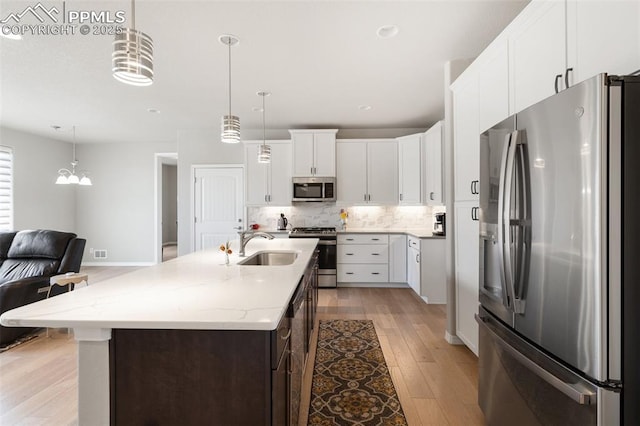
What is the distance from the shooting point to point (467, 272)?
2727 mm

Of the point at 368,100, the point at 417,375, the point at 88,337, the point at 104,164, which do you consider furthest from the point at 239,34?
the point at 104,164

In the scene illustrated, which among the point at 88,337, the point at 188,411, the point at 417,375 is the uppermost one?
the point at 88,337

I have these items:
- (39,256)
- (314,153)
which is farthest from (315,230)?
(39,256)

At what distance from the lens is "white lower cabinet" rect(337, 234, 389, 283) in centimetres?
527

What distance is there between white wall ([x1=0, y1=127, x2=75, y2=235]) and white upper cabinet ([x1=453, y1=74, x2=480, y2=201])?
7.41 meters

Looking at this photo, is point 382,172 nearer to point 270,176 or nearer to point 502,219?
point 270,176

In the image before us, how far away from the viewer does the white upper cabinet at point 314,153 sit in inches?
216

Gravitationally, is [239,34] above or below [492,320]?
above

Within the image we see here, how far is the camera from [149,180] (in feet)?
23.7

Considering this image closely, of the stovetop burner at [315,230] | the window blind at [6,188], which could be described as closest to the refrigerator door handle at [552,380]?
the stovetop burner at [315,230]

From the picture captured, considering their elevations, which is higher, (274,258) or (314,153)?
(314,153)

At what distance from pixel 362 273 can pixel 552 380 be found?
13.5 ft

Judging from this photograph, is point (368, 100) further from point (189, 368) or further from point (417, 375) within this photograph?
point (189, 368)

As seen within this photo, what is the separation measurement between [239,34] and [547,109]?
2.40m
